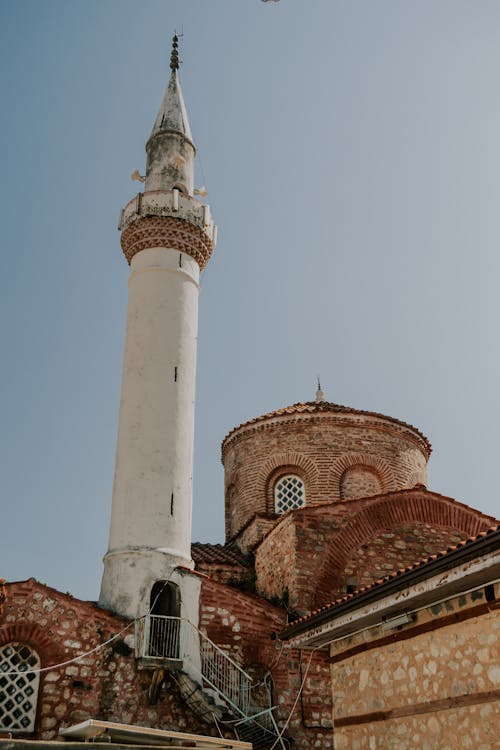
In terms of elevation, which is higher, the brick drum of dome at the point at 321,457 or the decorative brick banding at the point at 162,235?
the decorative brick banding at the point at 162,235

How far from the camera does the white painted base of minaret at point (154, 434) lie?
1290 centimetres

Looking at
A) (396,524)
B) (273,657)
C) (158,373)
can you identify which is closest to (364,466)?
(396,524)

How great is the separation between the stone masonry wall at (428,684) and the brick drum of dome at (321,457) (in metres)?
9.73

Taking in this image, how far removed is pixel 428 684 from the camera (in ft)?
20.5

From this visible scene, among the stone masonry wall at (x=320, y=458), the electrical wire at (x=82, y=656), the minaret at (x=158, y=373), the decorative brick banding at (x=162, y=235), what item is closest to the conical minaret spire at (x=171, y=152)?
the minaret at (x=158, y=373)

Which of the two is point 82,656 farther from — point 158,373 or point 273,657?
point 158,373

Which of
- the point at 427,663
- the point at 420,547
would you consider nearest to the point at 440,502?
the point at 420,547

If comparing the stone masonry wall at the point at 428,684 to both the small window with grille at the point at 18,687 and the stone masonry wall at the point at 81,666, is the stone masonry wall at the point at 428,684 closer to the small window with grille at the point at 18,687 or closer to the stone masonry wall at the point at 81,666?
the stone masonry wall at the point at 81,666

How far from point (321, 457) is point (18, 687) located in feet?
29.6

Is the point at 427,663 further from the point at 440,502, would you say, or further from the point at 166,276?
the point at 166,276

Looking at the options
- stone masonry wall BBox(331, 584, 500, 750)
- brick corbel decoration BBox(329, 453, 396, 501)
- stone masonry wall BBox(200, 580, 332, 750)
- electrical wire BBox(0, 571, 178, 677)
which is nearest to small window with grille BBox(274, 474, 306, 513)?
brick corbel decoration BBox(329, 453, 396, 501)

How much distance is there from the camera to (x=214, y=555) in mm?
16234

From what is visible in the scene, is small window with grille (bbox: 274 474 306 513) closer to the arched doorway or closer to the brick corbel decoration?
the brick corbel decoration

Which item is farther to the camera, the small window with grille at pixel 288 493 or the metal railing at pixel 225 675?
the small window with grille at pixel 288 493
